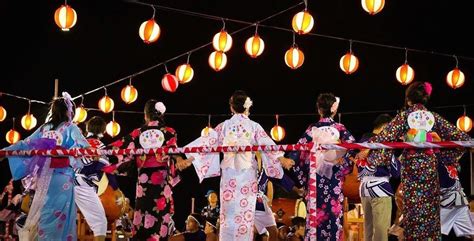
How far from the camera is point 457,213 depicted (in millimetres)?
7902

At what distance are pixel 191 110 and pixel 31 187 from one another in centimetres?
1307

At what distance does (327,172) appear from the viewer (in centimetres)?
750

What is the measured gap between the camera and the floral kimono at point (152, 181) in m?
7.87

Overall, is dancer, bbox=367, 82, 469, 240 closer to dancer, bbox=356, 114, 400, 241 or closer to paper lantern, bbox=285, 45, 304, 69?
dancer, bbox=356, 114, 400, 241

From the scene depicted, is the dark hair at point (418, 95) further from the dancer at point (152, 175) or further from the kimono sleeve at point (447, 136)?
the dancer at point (152, 175)

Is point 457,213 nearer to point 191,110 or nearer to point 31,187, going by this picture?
point 31,187

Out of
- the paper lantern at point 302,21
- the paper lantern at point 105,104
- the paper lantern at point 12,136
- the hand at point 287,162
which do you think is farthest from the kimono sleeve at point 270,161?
the paper lantern at point 12,136

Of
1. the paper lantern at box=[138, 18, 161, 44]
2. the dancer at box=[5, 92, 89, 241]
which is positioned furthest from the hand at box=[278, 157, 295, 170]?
the paper lantern at box=[138, 18, 161, 44]

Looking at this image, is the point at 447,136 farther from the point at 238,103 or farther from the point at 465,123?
the point at 465,123

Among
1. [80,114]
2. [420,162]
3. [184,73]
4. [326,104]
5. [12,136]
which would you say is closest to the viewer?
[420,162]

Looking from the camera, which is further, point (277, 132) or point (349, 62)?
point (277, 132)

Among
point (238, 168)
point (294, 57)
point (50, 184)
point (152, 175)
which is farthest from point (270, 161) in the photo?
point (294, 57)

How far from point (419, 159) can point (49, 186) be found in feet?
13.3

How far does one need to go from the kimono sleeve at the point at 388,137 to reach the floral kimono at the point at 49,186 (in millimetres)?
3402
